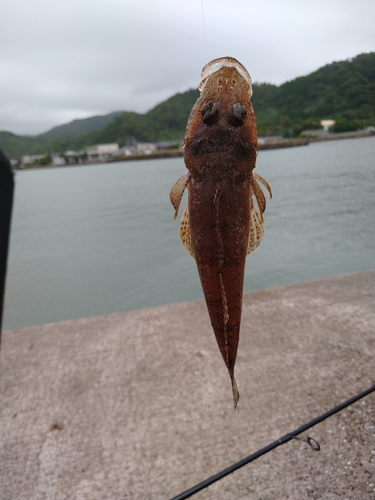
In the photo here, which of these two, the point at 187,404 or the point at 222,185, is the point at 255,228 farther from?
the point at 187,404

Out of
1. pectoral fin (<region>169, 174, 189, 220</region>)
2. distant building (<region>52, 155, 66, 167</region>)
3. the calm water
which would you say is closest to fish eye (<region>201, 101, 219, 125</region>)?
pectoral fin (<region>169, 174, 189, 220</region>)

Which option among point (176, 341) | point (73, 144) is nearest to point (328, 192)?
point (176, 341)

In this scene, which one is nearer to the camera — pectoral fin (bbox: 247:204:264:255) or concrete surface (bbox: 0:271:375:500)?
pectoral fin (bbox: 247:204:264:255)

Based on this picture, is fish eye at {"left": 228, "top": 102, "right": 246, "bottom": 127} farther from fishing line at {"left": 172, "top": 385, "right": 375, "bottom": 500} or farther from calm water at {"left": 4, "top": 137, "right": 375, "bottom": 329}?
calm water at {"left": 4, "top": 137, "right": 375, "bottom": 329}

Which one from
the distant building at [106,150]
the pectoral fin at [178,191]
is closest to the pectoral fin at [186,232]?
the pectoral fin at [178,191]

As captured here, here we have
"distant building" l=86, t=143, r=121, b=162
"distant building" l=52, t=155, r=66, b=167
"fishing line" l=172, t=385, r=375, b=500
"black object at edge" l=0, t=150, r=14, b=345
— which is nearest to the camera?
"black object at edge" l=0, t=150, r=14, b=345

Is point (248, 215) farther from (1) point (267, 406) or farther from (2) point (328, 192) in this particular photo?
(2) point (328, 192)
